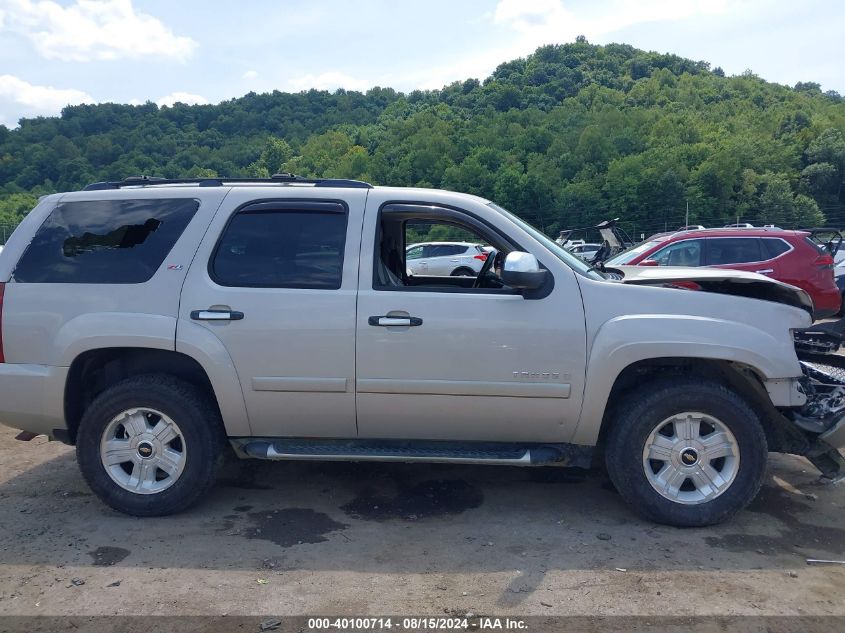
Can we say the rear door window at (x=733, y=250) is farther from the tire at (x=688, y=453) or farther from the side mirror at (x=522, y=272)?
the side mirror at (x=522, y=272)

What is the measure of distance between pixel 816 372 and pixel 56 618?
4.82 metres

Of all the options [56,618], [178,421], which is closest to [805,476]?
[178,421]

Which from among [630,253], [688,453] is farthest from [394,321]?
Answer: [630,253]

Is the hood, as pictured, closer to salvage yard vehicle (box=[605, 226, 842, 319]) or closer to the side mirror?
the side mirror

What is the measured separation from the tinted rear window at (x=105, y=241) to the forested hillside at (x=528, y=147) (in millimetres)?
44820

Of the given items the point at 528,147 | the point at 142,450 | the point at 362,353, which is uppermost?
the point at 528,147

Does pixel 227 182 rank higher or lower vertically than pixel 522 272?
higher

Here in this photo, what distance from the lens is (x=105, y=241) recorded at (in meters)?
4.19

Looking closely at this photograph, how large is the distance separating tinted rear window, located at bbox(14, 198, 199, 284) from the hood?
2.83m

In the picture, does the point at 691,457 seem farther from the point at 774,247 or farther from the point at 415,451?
the point at 774,247

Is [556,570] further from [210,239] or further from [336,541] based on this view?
[210,239]

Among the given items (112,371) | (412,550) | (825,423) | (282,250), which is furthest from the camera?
(112,371)

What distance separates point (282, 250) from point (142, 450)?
1500 mm

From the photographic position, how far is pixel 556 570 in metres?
3.46
